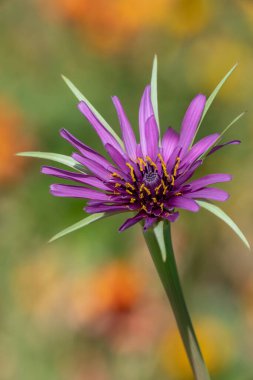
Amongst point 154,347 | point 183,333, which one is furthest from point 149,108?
point 154,347

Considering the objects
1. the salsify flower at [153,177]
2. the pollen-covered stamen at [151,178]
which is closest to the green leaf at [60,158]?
the salsify flower at [153,177]

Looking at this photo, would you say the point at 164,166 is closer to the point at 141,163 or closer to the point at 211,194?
the point at 141,163

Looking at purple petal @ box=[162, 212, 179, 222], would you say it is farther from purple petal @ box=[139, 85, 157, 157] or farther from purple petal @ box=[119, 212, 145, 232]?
purple petal @ box=[139, 85, 157, 157]

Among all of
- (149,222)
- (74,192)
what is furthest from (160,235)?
(74,192)

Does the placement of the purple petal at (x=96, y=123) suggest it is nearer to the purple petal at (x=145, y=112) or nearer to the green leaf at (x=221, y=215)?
the purple petal at (x=145, y=112)

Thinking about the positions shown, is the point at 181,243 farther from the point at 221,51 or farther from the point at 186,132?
the point at 186,132

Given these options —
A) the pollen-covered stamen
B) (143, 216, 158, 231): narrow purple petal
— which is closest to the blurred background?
the pollen-covered stamen
